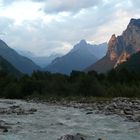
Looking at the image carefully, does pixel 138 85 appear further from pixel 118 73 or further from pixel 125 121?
pixel 125 121

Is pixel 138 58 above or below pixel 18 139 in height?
above

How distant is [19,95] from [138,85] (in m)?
30.1

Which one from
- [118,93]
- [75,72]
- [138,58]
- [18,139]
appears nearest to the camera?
[18,139]

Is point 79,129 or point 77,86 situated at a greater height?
point 77,86

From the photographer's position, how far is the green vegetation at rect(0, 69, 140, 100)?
84875 millimetres

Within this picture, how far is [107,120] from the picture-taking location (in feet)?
115

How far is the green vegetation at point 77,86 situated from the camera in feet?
278

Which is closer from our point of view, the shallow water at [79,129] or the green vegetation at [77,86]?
the shallow water at [79,129]

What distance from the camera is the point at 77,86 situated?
90562mm

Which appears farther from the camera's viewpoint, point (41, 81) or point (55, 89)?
point (41, 81)

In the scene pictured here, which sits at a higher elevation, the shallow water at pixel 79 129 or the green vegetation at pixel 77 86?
the green vegetation at pixel 77 86

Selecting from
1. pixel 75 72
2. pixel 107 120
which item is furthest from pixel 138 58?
pixel 107 120

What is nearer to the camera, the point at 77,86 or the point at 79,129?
the point at 79,129

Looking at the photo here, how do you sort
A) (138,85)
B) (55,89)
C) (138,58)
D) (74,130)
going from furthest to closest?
(138,58)
(55,89)
(138,85)
(74,130)
